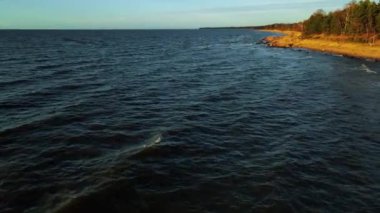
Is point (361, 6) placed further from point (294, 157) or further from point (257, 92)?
point (294, 157)

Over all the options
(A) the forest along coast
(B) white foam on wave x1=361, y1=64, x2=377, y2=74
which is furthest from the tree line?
(B) white foam on wave x1=361, y1=64, x2=377, y2=74

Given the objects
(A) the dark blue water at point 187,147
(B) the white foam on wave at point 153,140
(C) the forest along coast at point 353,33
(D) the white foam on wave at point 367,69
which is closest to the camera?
(A) the dark blue water at point 187,147

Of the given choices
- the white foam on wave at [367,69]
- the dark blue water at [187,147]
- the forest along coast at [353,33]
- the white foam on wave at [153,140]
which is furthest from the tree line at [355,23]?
the white foam on wave at [153,140]

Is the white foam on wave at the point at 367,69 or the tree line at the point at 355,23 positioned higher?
the tree line at the point at 355,23

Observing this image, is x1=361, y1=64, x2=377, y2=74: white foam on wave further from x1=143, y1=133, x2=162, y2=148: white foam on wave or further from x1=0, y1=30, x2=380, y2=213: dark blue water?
x1=143, y1=133, x2=162, y2=148: white foam on wave

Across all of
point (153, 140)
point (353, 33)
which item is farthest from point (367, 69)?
point (353, 33)

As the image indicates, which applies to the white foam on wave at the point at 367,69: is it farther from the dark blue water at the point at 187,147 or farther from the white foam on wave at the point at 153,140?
the white foam on wave at the point at 153,140

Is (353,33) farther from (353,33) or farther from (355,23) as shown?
(355,23)

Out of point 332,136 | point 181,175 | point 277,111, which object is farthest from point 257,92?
point 181,175

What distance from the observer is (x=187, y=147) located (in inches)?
875

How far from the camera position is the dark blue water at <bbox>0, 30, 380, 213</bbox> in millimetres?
15914

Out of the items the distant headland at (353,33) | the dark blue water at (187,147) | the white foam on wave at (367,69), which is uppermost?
the distant headland at (353,33)

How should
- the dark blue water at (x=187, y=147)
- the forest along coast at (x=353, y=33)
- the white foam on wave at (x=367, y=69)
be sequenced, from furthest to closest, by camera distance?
the forest along coast at (x=353, y=33), the white foam on wave at (x=367, y=69), the dark blue water at (x=187, y=147)

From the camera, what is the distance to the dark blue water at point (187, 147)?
15.9 meters
